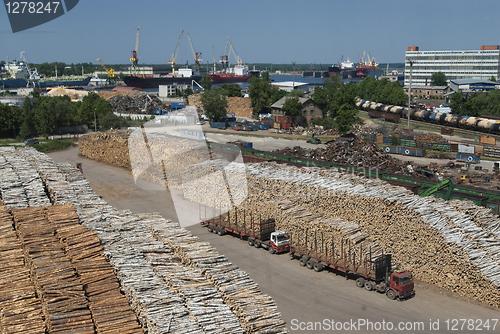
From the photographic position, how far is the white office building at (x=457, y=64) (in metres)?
141

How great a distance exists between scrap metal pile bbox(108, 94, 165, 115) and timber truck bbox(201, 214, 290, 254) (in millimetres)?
63405

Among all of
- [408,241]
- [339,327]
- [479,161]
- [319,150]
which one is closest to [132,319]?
[339,327]

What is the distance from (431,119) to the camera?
71.9 meters

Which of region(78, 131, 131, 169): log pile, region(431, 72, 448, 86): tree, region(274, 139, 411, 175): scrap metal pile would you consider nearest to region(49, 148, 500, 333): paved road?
region(274, 139, 411, 175): scrap metal pile

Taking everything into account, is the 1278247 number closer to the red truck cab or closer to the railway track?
the red truck cab

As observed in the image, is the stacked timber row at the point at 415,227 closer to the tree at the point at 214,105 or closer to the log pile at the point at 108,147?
the log pile at the point at 108,147

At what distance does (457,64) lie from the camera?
147 metres

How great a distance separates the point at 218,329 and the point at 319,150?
3046 cm

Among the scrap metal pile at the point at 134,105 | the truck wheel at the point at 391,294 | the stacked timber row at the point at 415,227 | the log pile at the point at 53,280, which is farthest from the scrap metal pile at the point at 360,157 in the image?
the scrap metal pile at the point at 134,105

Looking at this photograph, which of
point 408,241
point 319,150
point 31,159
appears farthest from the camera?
point 319,150

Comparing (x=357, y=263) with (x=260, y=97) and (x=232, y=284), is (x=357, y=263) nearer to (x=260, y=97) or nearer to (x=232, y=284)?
(x=232, y=284)

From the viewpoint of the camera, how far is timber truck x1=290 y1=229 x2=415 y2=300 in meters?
17.9

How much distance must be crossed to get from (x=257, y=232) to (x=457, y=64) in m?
146

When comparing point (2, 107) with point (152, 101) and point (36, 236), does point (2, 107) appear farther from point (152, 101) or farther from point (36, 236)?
point (36, 236)
